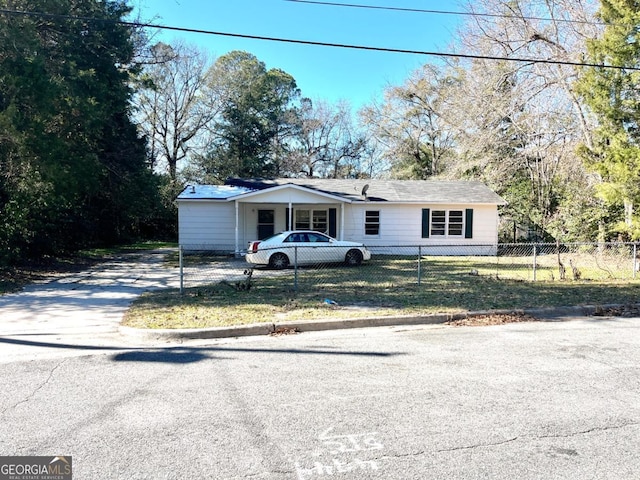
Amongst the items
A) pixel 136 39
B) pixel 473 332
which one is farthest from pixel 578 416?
pixel 136 39

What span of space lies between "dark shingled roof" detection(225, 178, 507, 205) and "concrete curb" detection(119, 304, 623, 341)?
1340 cm

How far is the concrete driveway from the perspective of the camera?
6.20m

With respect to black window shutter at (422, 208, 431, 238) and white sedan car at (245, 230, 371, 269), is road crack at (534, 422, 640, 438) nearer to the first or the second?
white sedan car at (245, 230, 371, 269)

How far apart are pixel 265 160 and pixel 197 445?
3724 centimetres

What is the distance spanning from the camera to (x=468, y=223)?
21.8m

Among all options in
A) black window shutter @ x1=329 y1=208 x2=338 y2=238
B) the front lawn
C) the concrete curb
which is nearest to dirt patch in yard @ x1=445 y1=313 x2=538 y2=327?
the concrete curb

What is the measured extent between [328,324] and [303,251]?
8497mm

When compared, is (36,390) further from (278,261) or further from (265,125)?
(265,125)

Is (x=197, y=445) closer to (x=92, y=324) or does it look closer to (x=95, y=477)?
(x=95, y=477)

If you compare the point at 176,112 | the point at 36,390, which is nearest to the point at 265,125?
the point at 176,112

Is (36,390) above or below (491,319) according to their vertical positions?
below

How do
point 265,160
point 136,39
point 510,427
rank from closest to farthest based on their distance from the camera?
1. point 510,427
2. point 136,39
3. point 265,160

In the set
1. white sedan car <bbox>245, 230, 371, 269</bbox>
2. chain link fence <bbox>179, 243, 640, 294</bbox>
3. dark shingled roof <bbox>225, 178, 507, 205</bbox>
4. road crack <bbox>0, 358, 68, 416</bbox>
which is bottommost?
road crack <bbox>0, 358, 68, 416</bbox>

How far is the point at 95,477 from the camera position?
2.82 metres
